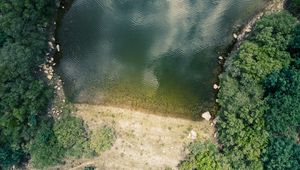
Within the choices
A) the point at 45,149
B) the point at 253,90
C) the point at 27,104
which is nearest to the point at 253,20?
the point at 253,90

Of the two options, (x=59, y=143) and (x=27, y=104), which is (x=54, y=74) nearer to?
(x=27, y=104)

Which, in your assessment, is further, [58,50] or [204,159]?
[58,50]

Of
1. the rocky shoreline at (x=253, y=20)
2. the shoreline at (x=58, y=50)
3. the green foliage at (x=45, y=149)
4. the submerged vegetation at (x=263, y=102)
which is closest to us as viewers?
the submerged vegetation at (x=263, y=102)

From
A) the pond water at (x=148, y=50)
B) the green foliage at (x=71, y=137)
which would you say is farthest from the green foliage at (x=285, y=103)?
the green foliage at (x=71, y=137)

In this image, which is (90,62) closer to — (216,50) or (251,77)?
(216,50)

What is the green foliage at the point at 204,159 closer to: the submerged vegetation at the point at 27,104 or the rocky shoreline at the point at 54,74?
the submerged vegetation at the point at 27,104

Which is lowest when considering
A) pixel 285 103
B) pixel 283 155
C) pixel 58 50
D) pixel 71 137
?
pixel 71 137

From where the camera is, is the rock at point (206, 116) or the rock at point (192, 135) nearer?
the rock at point (192, 135)

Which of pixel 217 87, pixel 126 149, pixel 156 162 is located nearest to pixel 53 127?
pixel 126 149
